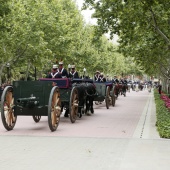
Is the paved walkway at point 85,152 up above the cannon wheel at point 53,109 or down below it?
below

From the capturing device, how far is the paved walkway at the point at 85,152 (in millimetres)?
6492

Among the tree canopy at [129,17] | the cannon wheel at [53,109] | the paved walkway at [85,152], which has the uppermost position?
the tree canopy at [129,17]

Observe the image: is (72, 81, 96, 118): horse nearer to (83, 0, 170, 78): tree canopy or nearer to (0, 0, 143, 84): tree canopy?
(83, 0, 170, 78): tree canopy

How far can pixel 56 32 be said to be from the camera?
33594 mm

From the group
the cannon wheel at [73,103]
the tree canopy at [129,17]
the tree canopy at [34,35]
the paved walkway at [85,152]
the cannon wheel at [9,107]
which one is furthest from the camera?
the tree canopy at [34,35]

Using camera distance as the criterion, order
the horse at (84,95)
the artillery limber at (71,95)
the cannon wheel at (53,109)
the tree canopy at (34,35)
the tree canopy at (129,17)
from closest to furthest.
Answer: the cannon wheel at (53,109) < the artillery limber at (71,95) < the horse at (84,95) < the tree canopy at (129,17) < the tree canopy at (34,35)

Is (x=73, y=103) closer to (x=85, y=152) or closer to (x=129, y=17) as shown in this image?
(x=85, y=152)

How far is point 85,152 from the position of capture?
25.1ft

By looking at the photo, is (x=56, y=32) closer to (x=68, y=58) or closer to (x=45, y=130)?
(x=68, y=58)

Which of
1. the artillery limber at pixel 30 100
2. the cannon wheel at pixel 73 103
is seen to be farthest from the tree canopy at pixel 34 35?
the artillery limber at pixel 30 100

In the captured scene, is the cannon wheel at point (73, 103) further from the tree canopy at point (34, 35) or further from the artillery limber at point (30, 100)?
the tree canopy at point (34, 35)

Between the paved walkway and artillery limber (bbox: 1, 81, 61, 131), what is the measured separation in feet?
2.82

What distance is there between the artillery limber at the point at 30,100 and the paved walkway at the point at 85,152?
858 mm

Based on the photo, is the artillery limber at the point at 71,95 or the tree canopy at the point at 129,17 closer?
the artillery limber at the point at 71,95
